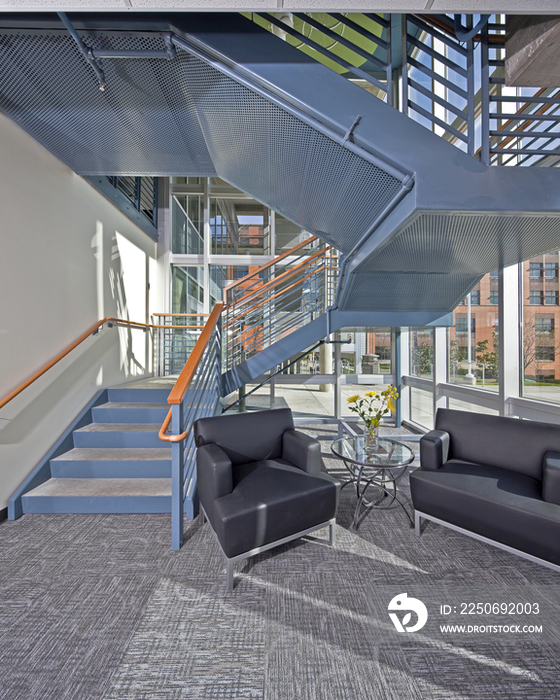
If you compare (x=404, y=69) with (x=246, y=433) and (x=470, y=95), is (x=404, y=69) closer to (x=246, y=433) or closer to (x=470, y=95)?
(x=470, y=95)

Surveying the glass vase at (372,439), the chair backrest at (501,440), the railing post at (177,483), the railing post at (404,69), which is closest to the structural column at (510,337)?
the chair backrest at (501,440)

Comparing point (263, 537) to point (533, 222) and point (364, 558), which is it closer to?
point (364, 558)

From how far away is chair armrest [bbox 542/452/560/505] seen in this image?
2.15 meters

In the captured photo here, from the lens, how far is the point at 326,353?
18.8ft

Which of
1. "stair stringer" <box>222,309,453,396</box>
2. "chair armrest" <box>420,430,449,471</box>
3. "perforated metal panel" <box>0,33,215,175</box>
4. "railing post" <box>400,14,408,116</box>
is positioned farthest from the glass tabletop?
"perforated metal panel" <box>0,33,215,175</box>

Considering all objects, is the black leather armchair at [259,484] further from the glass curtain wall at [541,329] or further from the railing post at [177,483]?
the glass curtain wall at [541,329]

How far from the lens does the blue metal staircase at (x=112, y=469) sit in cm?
287

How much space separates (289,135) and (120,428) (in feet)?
10.2

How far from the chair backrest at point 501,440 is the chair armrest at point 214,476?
1.89 metres

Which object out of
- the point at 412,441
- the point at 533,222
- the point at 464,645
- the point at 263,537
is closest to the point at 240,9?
the point at 533,222

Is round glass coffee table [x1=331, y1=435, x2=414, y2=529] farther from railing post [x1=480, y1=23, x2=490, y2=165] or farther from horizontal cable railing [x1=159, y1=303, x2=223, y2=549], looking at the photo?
railing post [x1=480, y1=23, x2=490, y2=165]

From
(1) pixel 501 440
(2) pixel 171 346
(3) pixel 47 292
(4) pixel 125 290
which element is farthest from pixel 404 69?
(2) pixel 171 346

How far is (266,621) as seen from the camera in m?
1.78

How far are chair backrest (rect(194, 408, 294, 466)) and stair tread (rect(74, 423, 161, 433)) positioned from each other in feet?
3.54
